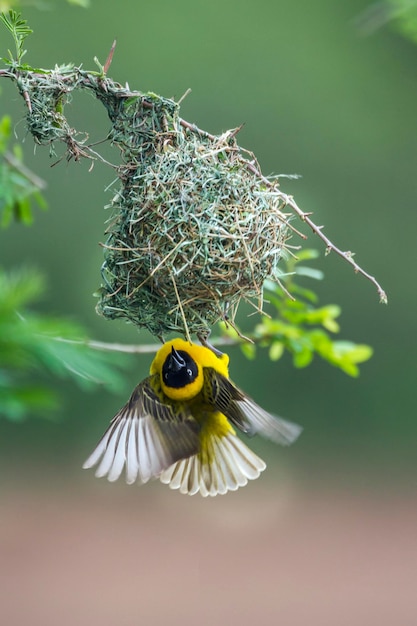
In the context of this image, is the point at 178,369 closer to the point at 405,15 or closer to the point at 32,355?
the point at 405,15

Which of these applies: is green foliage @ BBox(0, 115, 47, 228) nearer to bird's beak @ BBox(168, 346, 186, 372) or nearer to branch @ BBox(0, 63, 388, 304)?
branch @ BBox(0, 63, 388, 304)

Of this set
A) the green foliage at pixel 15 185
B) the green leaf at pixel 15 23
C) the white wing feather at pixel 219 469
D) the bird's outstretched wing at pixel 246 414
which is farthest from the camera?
the white wing feather at pixel 219 469

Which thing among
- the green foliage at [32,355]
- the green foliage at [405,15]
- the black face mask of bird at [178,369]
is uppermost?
the black face mask of bird at [178,369]

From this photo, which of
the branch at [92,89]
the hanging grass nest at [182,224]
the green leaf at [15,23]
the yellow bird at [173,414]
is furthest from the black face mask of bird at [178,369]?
the green leaf at [15,23]

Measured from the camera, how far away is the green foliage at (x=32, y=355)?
A: 66 centimetres

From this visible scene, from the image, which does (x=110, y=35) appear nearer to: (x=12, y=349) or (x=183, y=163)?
(x=183, y=163)

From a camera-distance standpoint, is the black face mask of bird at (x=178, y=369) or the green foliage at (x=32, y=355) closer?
the green foliage at (x=32, y=355)

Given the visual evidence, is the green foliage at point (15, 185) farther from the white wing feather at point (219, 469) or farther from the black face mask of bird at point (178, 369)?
the white wing feather at point (219, 469)

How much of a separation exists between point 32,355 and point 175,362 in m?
1.47

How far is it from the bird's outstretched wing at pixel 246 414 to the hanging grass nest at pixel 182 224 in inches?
10.0

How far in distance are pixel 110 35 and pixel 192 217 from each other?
4877mm

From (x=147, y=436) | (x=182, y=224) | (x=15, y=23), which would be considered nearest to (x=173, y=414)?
(x=147, y=436)

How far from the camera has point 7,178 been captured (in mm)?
2064

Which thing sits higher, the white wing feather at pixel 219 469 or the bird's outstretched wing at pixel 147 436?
the white wing feather at pixel 219 469
